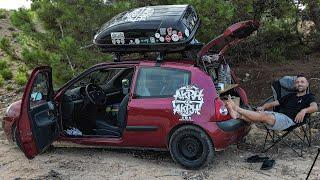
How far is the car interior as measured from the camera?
7.37 metres

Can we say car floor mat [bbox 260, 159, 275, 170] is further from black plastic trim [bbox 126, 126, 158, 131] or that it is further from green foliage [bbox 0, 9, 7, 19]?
green foliage [bbox 0, 9, 7, 19]

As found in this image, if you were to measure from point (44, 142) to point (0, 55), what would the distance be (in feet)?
28.1

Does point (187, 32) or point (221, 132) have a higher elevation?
point (187, 32)

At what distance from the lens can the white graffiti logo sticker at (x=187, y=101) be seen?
21.4 ft

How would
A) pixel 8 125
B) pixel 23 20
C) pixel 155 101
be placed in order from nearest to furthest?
pixel 155 101, pixel 8 125, pixel 23 20

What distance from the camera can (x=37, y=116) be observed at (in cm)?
655

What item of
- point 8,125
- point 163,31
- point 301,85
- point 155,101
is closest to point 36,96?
point 8,125

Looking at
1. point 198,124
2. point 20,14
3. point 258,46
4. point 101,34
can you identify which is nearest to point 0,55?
point 20,14

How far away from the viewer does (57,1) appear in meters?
9.90

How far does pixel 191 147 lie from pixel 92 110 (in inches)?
68.6

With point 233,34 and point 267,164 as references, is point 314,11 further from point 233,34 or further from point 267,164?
point 267,164

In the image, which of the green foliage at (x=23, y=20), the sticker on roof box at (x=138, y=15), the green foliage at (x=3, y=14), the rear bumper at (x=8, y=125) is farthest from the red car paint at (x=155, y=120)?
the green foliage at (x=3, y=14)

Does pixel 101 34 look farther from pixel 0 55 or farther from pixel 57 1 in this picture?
pixel 0 55

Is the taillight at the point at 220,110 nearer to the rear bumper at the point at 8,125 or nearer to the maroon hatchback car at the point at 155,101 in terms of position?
the maroon hatchback car at the point at 155,101
